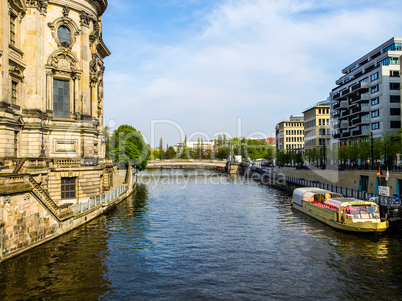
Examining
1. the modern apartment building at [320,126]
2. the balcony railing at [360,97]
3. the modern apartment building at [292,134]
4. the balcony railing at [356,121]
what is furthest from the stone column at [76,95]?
the modern apartment building at [292,134]

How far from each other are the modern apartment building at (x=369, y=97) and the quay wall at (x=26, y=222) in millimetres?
68250

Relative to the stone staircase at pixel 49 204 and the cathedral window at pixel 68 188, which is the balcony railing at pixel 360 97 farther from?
the stone staircase at pixel 49 204

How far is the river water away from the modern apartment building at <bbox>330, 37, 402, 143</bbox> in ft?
164

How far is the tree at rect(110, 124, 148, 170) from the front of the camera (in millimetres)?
83062

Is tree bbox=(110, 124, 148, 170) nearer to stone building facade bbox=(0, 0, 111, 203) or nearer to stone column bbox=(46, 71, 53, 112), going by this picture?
stone building facade bbox=(0, 0, 111, 203)

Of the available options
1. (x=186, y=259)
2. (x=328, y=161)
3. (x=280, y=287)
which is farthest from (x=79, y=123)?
(x=328, y=161)

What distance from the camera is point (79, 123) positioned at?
4366cm

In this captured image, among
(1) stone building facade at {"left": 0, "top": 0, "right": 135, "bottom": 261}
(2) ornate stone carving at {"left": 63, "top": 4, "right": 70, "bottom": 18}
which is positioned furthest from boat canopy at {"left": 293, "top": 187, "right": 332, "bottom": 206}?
(2) ornate stone carving at {"left": 63, "top": 4, "right": 70, "bottom": 18}

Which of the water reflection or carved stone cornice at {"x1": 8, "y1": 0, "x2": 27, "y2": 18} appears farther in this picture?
carved stone cornice at {"x1": 8, "y1": 0, "x2": 27, "y2": 18}

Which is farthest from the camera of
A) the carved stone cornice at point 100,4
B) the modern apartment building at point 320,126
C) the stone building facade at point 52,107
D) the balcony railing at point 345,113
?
the modern apartment building at point 320,126

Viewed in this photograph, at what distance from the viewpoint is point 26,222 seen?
84.2 feet

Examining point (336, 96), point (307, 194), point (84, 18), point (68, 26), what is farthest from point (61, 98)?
point (336, 96)

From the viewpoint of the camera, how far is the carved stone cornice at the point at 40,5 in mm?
38591

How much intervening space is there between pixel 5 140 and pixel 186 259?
2038 cm
